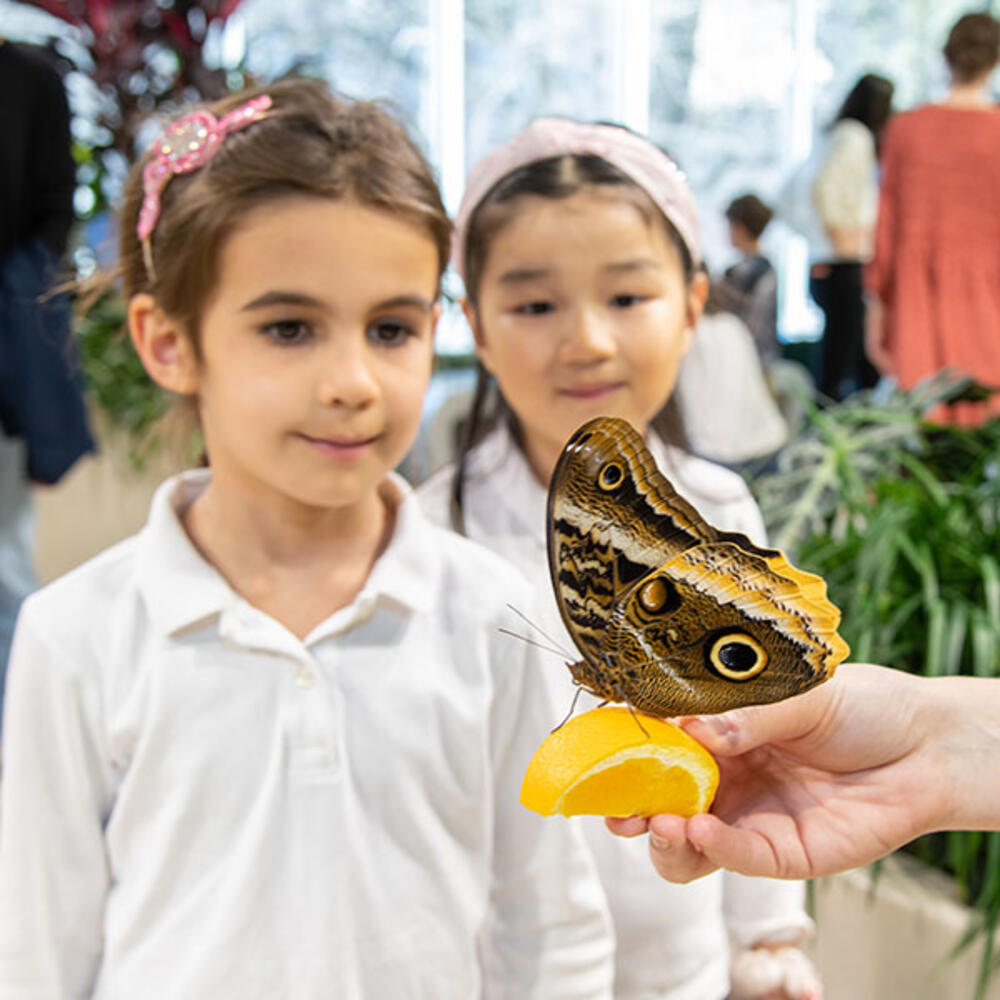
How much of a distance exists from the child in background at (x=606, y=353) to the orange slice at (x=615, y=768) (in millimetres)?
446

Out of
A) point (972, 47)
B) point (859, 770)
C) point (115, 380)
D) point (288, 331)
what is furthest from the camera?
point (115, 380)

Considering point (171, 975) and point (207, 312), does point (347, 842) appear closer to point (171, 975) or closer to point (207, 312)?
point (171, 975)

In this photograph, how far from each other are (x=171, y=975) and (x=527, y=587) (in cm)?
42

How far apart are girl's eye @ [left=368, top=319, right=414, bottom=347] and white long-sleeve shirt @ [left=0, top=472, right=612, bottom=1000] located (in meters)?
0.20

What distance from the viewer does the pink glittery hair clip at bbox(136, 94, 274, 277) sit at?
960 millimetres

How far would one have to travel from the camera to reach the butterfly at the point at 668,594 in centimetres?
52

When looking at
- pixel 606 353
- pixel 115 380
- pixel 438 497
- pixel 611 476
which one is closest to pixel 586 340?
pixel 606 353

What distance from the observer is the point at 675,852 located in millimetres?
639

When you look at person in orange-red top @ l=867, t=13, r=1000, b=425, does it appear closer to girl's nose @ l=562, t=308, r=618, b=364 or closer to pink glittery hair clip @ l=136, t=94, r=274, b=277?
girl's nose @ l=562, t=308, r=618, b=364

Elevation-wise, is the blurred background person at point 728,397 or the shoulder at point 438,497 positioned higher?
the shoulder at point 438,497

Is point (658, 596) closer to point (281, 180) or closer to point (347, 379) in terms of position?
point (347, 379)

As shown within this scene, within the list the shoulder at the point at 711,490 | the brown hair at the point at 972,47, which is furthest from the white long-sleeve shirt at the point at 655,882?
the brown hair at the point at 972,47

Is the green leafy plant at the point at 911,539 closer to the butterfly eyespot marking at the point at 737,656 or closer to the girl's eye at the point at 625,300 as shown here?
the girl's eye at the point at 625,300

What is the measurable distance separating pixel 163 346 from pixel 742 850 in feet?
2.08
